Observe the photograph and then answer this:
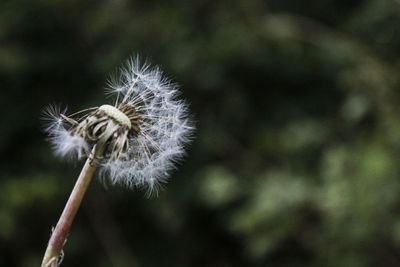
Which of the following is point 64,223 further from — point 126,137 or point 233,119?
point 233,119

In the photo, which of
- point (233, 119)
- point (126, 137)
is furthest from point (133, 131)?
point (233, 119)

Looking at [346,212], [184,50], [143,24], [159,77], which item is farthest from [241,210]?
[159,77]

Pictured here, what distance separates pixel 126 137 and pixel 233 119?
390 cm

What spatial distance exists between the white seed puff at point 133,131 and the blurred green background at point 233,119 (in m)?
2.41

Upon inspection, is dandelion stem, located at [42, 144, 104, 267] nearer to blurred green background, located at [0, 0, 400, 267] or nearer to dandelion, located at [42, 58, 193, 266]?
dandelion, located at [42, 58, 193, 266]

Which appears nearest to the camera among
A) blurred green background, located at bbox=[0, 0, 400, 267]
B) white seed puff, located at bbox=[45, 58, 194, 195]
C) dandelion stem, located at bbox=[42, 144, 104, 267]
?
dandelion stem, located at bbox=[42, 144, 104, 267]

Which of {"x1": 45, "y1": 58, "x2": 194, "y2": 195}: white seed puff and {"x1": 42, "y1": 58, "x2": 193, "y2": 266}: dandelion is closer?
{"x1": 42, "y1": 58, "x2": 193, "y2": 266}: dandelion

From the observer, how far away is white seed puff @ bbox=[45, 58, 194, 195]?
1415mm

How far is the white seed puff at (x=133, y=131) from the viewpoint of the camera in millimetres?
1415

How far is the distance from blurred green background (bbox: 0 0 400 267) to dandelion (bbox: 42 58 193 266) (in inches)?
95.2

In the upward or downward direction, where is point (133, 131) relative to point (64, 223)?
upward

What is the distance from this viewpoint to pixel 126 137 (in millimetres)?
1416

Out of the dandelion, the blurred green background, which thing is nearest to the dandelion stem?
the dandelion

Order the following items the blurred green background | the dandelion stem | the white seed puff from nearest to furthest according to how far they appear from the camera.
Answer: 1. the dandelion stem
2. the white seed puff
3. the blurred green background
